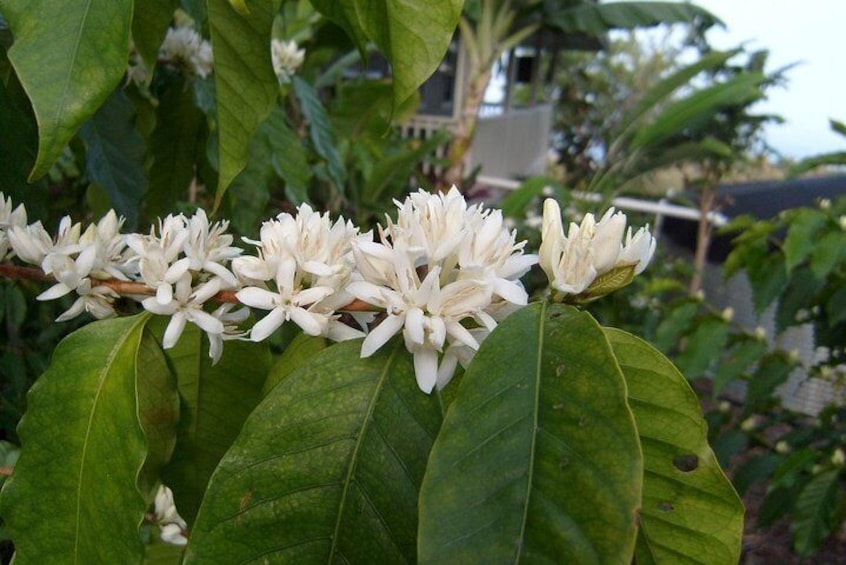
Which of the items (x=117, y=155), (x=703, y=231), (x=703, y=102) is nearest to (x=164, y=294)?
(x=117, y=155)

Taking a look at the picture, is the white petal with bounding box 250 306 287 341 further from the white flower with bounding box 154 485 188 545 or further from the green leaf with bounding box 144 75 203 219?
the green leaf with bounding box 144 75 203 219

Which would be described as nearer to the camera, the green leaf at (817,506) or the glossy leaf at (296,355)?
the glossy leaf at (296,355)

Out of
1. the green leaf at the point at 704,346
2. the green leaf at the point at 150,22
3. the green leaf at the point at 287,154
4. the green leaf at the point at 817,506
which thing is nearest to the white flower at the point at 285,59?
the green leaf at the point at 287,154

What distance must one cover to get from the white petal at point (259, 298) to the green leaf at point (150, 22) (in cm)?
33

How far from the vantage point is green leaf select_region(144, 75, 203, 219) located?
117cm

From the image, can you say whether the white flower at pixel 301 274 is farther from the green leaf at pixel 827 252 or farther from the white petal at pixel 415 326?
the green leaf at pixel 827 252

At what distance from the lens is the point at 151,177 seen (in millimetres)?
1188

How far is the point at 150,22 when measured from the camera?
736mm

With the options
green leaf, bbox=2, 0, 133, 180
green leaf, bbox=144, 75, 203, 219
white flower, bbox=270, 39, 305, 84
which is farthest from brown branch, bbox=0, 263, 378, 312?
white flower, bbox=270, 39, 305, 84

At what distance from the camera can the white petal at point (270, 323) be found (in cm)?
53

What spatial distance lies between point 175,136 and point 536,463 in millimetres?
908

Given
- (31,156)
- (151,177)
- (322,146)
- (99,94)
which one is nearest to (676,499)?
(99,94)

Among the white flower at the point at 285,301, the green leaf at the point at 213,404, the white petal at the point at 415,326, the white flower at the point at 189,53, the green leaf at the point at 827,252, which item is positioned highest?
the white flower at the point at 189,53

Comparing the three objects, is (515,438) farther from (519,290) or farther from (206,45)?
(206,45)
